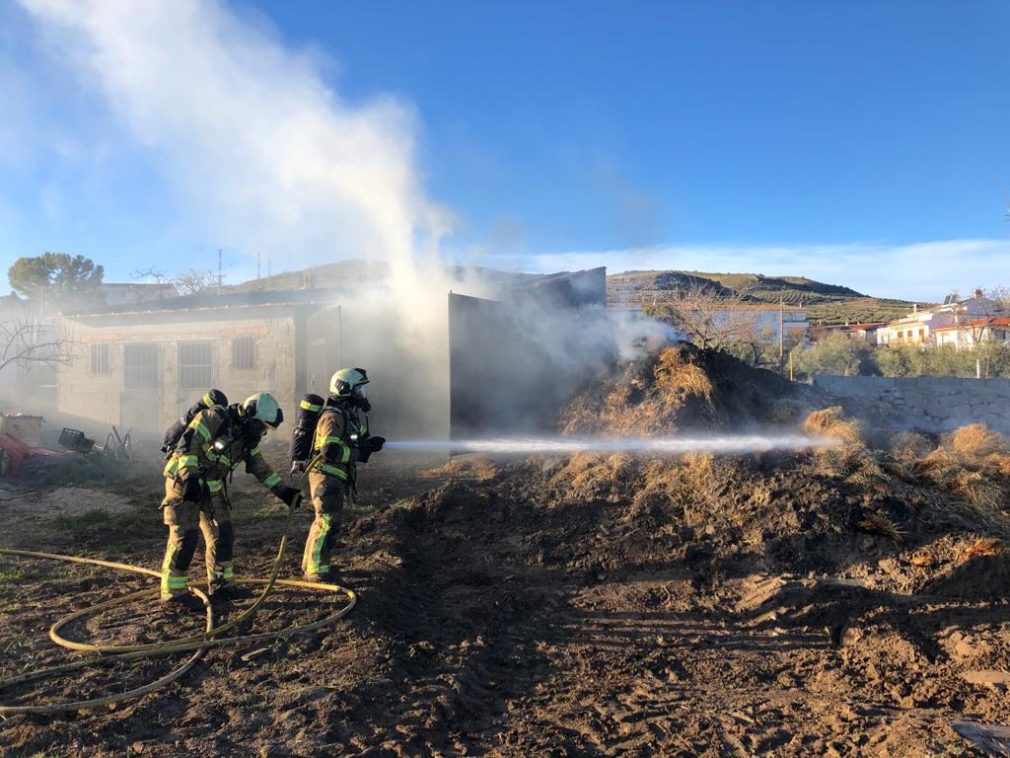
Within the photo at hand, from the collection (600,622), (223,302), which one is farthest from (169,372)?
(600,622)

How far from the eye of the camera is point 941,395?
1513 centimetres

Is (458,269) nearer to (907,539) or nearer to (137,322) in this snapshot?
(907,539)

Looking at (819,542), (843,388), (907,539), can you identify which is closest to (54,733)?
(819,542)

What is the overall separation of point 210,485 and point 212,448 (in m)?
0.33

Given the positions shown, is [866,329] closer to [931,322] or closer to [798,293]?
[931,322]

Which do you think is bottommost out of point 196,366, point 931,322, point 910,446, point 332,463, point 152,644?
point 152,644

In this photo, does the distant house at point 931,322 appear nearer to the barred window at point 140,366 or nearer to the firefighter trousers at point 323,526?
the barred window at point 140,366

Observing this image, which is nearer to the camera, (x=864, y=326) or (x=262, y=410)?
(x=262, y=410)

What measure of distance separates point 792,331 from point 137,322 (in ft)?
119

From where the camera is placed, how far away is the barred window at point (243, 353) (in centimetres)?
1723

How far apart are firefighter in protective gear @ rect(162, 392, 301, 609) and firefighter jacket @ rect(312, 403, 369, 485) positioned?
37cm

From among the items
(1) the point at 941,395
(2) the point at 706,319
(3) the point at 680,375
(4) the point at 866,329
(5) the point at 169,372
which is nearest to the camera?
(3) the point at 680,375

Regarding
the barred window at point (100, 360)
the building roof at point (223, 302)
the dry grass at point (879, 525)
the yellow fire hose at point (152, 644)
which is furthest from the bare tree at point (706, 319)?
the barred window at point (100, 360)

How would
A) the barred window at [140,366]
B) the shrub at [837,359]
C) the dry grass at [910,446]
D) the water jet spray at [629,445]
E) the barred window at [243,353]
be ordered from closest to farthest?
the water jet spray at [629,445], the dry grass at [910,446], the barred window at [243,353], the barred window at [140,366], the shrub at [837,359]
